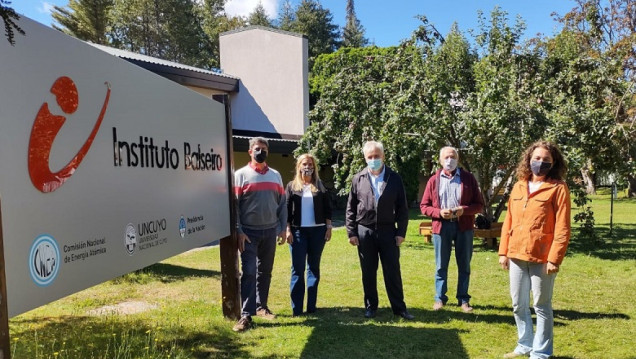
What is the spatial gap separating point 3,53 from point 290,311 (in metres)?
4.44

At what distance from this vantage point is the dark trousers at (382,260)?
214 inches

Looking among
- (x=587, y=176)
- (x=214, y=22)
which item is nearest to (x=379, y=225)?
(x=587, y=176)

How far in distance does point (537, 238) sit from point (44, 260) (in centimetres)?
348

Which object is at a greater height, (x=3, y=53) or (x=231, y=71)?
(x=231, y=71)

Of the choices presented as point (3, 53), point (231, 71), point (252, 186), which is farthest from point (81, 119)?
point (231, 71)

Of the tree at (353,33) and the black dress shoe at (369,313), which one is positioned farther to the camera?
the tree at (353,33)

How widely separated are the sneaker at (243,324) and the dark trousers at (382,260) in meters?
1.35

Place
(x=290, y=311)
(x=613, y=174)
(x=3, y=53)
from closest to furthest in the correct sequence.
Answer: (x=3, y=53)
(x=290, y=311)
(x=613, y=174)

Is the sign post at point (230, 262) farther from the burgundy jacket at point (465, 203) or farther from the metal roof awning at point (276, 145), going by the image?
the metal roof awning at point (276, 145)

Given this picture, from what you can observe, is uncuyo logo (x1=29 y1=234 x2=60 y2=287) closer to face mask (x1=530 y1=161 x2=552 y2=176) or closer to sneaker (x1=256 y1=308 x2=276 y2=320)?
sneaker (x1=256 y1=308 x2=276 y2=320)

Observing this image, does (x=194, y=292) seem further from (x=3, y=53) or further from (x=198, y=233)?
(x=3, y=53)

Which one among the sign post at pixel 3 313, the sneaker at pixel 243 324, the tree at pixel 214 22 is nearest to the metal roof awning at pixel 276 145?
the sneaker at pixel 243 324

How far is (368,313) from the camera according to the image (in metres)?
5.57

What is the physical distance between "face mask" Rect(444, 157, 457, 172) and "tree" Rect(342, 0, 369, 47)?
4664 cm
